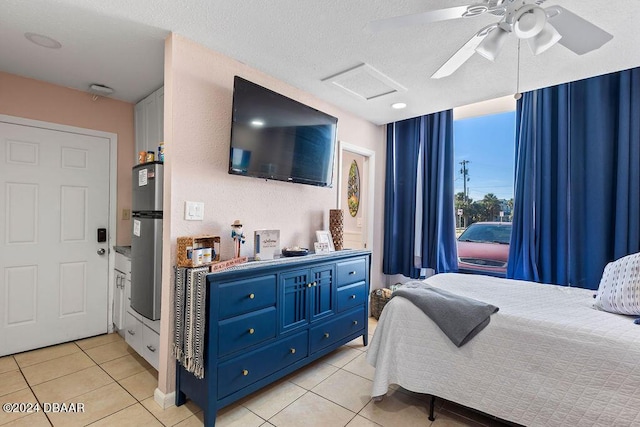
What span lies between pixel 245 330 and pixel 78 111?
282cm

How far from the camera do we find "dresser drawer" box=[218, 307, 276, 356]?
183 centimetres

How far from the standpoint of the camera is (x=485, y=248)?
3.45 meters

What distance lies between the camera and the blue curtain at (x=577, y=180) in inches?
97.4

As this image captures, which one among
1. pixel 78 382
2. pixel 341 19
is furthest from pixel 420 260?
pixel 78 382

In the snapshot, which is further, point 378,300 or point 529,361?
point 378,300

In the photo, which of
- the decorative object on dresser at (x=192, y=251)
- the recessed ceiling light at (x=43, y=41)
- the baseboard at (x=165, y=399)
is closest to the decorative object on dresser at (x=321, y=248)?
the decorative object on dresser at (x=192, y=251)

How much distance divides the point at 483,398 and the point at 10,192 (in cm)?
396

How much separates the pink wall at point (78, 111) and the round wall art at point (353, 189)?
2.68 metres

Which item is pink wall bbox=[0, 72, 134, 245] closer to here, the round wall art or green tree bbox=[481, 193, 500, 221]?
the round wall art

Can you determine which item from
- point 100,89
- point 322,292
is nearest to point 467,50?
point 322,292

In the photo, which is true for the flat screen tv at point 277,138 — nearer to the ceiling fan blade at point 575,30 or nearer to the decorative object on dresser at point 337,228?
the decorative object on dresser at point 337,228

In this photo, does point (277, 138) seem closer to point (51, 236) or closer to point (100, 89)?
point (100, 89)

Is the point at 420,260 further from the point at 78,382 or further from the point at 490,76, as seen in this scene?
the point at 78,382

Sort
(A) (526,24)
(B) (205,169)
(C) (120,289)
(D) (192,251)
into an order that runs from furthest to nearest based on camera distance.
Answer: (C) (120,289), (B) (205,169), (D) (192,251), (A) (526,24)
